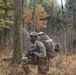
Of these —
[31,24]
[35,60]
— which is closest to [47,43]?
[35,60]

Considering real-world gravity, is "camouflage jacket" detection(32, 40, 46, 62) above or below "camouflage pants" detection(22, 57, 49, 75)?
above

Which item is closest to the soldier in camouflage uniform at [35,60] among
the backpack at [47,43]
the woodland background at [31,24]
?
the backpack at [47,43]

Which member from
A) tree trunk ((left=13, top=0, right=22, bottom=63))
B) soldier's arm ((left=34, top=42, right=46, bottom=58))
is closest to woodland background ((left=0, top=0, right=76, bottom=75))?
tree trunk ((left=13, top=0, right=22, bottom=63))

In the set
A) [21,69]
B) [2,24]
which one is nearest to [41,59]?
[21,69]

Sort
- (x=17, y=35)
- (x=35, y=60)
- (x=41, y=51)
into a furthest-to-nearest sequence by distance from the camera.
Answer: (x=17, y=35) → (x=35, y=60) → (x=41, y=51)

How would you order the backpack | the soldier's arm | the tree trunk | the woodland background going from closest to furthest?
the soldier's arm < the backpack < the tree trunk < the woodland background

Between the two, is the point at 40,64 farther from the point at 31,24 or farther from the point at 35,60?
the point at 31,24

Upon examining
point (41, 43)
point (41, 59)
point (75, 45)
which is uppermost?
point (41, 43)

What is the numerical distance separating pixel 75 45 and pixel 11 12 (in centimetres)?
724

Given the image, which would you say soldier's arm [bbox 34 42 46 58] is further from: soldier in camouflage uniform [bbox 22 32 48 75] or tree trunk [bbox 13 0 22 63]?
tree trunk [bbox 13 0 22 63]

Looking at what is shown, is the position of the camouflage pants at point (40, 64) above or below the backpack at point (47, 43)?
below

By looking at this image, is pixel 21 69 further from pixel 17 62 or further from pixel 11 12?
pixel 11 12

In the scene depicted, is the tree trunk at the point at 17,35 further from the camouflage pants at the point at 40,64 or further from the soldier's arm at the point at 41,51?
the soldier's arm at the point at 41,51

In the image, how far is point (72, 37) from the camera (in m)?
27.4
